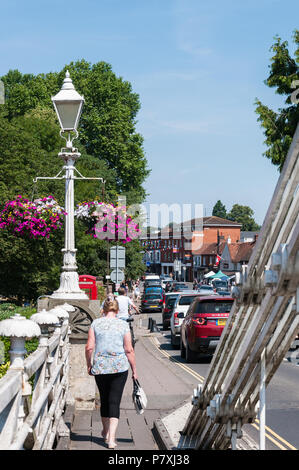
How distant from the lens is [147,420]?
10.2 m

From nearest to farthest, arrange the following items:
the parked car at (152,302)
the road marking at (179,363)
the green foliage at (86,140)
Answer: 1. the road marking at (179,363)
2. the green foliage at (86,140)
3. the parked car at (152,302)

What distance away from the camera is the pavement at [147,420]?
27.3ft

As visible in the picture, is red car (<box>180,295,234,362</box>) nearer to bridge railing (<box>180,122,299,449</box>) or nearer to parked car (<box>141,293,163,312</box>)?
bridge railing (<box>180,122,299,449</box>)

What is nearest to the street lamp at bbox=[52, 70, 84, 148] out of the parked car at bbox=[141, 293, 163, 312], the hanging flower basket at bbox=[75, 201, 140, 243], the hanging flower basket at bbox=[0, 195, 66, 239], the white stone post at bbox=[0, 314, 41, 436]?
the hanging flower basket at bbox=[0, 195, 66, 239]

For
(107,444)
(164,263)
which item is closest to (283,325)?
(107,444)

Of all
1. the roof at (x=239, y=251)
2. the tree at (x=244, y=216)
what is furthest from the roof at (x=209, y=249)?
the tree at (x=244, y=216)

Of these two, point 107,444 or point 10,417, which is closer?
point 10,417

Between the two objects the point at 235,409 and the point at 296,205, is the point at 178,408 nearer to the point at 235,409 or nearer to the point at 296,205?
the point at 235,409

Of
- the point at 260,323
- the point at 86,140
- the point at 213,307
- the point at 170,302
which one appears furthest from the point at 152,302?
the point at 260,323

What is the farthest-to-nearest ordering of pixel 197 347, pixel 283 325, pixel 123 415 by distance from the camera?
pixel 197 347
pixel 123 415
pixel 283 325

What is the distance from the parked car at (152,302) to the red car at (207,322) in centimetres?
3567

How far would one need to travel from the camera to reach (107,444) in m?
8.10

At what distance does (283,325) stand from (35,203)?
42.3ft

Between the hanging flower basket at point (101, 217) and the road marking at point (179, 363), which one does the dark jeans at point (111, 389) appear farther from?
the hanging flower basket at point (101, 217)
